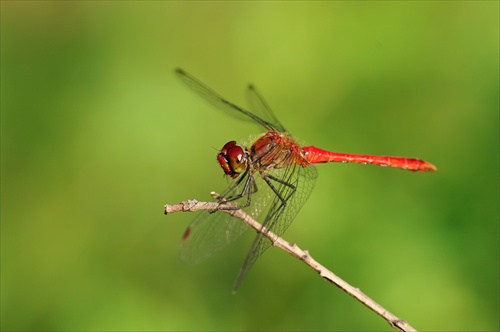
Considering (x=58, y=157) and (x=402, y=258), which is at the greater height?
(x=402, y=258)

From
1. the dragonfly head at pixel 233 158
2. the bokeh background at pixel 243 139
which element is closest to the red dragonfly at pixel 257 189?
the dragonfly head at pixel 233 158

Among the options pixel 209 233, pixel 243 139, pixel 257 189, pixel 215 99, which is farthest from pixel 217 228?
pixel 243 139

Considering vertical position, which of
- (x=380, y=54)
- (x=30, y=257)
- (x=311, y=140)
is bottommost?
(x=30, y=257)

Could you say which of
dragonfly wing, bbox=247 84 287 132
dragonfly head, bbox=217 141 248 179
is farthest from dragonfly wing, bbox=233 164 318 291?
dragonfly wing, bbox=247 84 287 132

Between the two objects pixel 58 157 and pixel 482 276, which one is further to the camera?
pixel 58 157

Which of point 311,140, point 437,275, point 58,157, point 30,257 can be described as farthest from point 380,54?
point 30,257

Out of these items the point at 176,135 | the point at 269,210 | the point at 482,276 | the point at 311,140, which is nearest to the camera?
the point at 269,210

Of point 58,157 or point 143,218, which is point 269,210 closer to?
point 143,218
